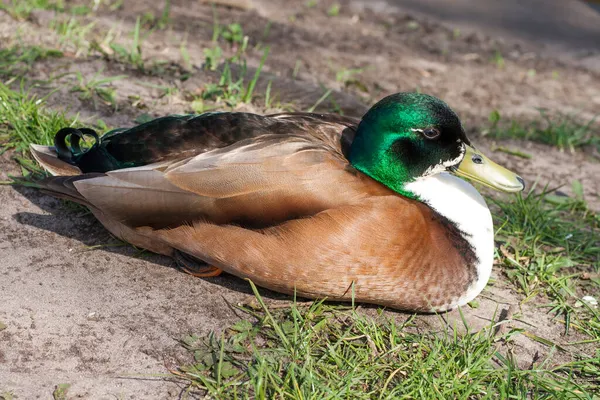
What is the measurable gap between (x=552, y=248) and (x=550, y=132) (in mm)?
1686

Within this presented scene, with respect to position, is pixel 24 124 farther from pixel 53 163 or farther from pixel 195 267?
pixel 195 267

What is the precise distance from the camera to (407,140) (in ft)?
10.4

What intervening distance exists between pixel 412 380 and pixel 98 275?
57.7 inches

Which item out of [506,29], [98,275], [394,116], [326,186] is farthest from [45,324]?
[506,29]

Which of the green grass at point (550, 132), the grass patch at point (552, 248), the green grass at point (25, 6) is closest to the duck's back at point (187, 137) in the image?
the grass patch at point (552, 248)

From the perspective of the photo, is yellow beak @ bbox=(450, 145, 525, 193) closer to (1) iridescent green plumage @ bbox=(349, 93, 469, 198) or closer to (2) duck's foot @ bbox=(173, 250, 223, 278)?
(1) iridescent green plumage @ bbox=(349, 93, 469, 198)

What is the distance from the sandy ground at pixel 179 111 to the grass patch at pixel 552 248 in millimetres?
121

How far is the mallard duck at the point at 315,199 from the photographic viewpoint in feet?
9.78

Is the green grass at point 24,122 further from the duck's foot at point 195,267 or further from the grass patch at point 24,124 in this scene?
the duck's foot at point 195,267

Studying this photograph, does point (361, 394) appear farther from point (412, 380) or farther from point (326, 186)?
point (326, 186)

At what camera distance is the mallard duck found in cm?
298

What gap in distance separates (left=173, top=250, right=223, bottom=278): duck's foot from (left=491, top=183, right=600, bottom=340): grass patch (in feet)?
4.86

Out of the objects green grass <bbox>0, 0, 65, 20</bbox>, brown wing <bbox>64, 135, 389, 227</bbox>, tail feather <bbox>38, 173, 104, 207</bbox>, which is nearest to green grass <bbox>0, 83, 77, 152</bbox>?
tail feather <bbox>38, 173, 104, 207</bbox>

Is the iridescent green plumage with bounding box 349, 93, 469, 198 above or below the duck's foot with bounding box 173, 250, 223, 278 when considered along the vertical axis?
above
